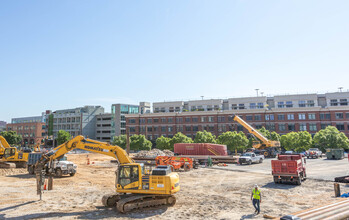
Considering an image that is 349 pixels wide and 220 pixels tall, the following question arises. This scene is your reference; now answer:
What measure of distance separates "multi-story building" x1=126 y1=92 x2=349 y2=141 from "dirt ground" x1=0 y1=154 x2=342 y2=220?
5149 centimetres

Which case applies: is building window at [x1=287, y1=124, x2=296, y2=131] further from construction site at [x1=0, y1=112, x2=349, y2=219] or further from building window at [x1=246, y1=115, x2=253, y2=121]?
construction site at [x1=0, y1=112, x2=349, y2=219]

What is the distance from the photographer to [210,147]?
45375 mm

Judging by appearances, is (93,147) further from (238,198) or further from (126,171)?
(238,198)

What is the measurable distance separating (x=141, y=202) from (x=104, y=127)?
10116 cm

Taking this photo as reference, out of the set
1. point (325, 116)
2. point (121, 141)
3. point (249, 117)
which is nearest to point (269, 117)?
point (249, 117)

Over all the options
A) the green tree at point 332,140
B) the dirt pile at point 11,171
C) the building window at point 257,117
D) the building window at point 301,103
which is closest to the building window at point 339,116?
the green tree at point 332,140

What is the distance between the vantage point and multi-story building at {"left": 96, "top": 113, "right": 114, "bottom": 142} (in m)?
109

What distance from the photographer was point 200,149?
148 feet

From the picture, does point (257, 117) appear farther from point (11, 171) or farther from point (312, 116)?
point (11, 171)

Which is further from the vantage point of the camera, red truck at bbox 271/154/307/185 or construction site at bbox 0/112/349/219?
Answer: red truck at bbox 271/154/307/185

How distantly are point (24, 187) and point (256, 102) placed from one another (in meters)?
75.2

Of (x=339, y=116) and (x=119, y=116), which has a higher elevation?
(x=119, y=116)

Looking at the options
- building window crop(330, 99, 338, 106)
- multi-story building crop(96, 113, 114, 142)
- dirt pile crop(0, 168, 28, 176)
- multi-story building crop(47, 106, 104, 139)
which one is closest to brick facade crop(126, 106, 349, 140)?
building window crop(330, 99, 338, 106)

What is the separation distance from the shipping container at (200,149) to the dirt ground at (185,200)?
19990 mm
